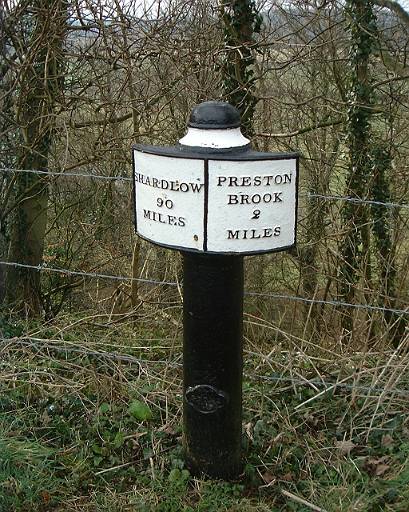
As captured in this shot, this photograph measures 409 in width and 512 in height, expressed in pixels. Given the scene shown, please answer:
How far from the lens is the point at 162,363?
365 cm

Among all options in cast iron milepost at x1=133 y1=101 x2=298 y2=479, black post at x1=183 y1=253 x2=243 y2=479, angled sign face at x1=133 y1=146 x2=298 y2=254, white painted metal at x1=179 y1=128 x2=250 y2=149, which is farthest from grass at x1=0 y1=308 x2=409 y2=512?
white painted metal at x1=179 y1=128 x2=250 y2=149

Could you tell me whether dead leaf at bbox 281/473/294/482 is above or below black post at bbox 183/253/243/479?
below

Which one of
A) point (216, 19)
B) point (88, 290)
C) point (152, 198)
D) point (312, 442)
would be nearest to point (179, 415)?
point (312, 442)

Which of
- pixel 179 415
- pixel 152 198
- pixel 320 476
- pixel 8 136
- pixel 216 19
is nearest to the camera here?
pixel 152 198

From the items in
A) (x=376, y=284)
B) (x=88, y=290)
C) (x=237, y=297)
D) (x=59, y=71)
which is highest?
(x=59, y=71)

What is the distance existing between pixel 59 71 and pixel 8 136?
29.4 inches

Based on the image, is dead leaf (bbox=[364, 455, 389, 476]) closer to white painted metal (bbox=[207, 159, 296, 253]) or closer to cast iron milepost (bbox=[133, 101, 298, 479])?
cast iron milepost (bbox=[133, 101, 298, 479])

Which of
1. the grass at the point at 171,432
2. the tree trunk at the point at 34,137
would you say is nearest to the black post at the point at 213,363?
the grass at the point at 171,432

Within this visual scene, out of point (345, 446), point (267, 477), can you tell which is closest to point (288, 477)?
point (267, 477)

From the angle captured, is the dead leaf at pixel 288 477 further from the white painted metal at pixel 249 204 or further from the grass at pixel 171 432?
the white painted metal at pixel 249 204

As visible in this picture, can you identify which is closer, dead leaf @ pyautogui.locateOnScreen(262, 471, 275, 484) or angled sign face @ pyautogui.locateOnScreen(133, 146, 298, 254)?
angled sign face @ pyautogui.locateOnScreen(133, 146, 298, 254)

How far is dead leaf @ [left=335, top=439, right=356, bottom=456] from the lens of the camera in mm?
2906

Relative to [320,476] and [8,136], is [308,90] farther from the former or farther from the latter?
[320,476]

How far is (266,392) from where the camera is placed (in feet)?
11.0
